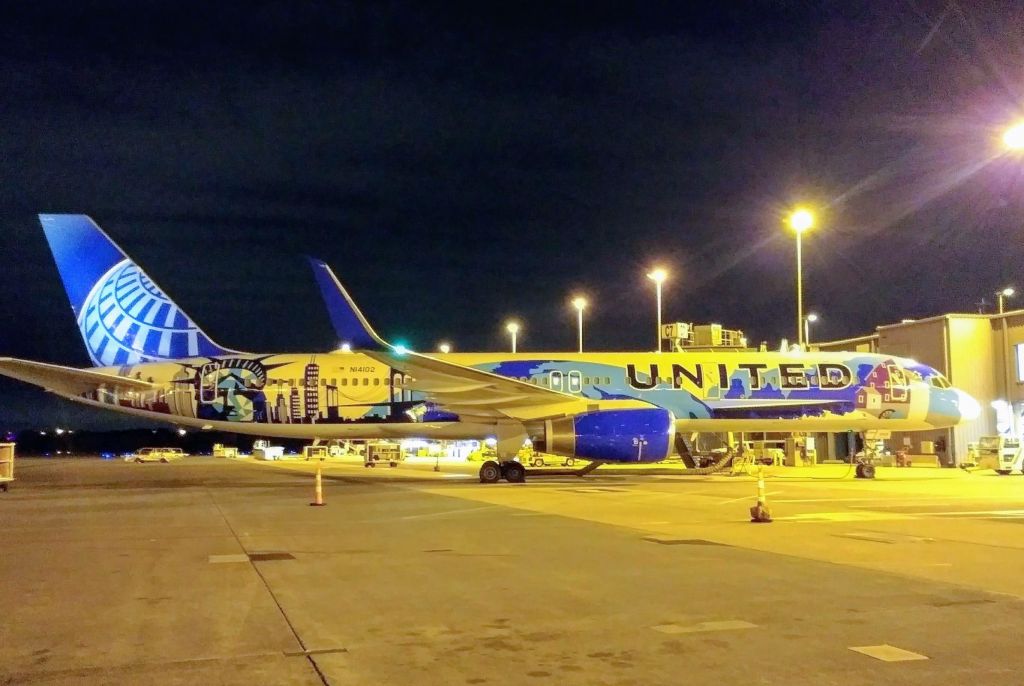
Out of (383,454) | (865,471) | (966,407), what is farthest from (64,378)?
(966,407)

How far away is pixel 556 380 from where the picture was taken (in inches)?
1040

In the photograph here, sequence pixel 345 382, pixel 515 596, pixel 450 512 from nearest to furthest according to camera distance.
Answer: pixel 515 596
pixel 450 512
pixel 345 382

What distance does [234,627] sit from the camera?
683 centimetres

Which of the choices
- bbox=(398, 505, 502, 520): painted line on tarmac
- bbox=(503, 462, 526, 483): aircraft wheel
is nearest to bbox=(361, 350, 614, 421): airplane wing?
bbox=(503, 462, 526, 483): aircraft wheel

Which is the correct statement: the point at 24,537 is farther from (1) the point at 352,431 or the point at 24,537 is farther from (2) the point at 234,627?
(1) the point at 352,431

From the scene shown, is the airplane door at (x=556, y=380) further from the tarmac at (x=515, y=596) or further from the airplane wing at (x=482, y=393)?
the tarmac at (x=515, y=596)

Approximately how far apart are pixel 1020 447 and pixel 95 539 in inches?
1134

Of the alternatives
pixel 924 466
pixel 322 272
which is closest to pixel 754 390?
pixel 322 272

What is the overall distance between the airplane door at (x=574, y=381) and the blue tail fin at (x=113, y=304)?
1088 cm

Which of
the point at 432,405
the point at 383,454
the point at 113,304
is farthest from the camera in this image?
the point at 383,454

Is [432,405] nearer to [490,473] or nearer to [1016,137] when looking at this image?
[490,473]

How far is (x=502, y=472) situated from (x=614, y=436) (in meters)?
4.12

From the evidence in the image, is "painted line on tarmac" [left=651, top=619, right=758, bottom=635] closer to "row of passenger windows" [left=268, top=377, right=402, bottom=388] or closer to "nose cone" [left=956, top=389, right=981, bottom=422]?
"row of passenger windows" [left=268, top=377, right=402, bottom=388]

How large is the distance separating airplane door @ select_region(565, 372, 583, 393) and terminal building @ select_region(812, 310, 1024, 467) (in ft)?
66.1
